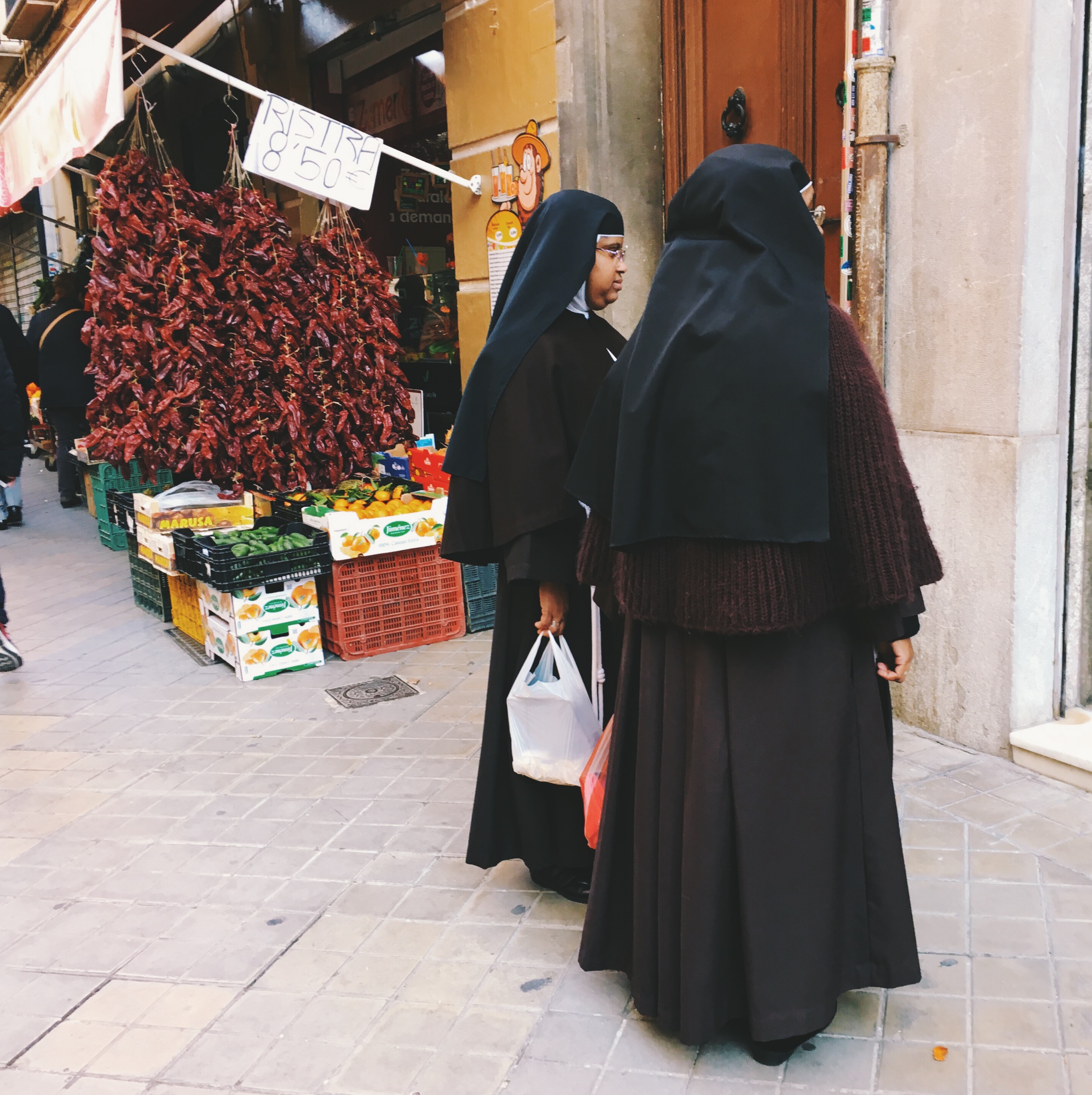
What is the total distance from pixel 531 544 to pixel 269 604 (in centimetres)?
294

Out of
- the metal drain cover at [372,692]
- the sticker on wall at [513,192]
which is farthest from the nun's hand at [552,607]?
the sticker on wall at [513,192]

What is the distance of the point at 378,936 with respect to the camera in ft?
10.1

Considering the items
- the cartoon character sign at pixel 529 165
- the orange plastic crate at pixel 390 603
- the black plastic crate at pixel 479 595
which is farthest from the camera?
Answer: the black plastic crate at pixel 479 595

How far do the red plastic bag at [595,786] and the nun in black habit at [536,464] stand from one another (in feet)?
1.21

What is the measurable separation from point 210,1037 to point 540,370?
196 centimetres

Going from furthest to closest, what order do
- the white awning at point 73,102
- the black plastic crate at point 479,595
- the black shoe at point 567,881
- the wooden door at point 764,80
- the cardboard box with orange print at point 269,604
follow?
1. the black plastic crate at point 479,595
2. the cardboard box with orange print at point 269,604
3. the white awning at point 73,102
4. the wooden door at point 764,80
5. the black shoe at point 567,881

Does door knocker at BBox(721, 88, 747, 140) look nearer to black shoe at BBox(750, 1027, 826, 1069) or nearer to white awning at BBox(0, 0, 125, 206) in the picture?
white awning at BBox(0, 0, 125, 206)

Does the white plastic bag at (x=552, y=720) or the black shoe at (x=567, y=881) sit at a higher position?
the white plastic bag at (x=552, y=720)

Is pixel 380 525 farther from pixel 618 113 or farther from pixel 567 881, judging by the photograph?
pixel 567 881

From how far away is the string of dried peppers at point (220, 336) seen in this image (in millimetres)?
5797

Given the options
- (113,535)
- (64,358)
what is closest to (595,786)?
(113,535)

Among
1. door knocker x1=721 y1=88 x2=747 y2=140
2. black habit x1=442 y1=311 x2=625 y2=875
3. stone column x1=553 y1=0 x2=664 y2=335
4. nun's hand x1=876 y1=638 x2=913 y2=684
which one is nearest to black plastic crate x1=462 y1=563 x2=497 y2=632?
stone column x1=553 y1=0 x2=664 y2=335

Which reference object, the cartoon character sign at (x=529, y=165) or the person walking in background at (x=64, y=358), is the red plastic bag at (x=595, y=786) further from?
the person walking in background at (x=64, y=358)

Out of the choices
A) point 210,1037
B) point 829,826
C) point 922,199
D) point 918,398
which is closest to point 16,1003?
point 210,1037
